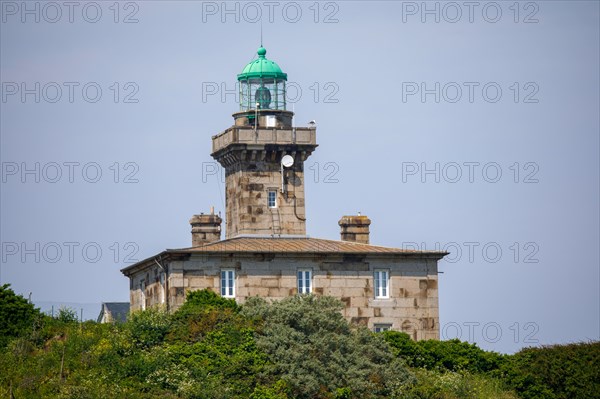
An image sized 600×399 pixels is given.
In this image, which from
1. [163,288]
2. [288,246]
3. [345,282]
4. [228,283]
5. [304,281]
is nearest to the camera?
[228,283]

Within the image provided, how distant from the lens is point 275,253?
69750 millimetres

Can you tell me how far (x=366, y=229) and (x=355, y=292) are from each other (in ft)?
17.4

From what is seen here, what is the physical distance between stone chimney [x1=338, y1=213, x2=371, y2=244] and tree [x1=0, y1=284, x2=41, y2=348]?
14596 millimetres

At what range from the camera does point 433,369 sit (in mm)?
65938

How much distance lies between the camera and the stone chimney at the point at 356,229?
74.9 m

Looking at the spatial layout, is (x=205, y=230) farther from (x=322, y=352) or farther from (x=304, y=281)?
(x=322, y=352)

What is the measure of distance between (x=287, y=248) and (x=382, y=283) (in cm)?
405

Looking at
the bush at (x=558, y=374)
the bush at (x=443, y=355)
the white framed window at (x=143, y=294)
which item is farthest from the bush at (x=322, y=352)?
the white framed window at (x=143, y=294)

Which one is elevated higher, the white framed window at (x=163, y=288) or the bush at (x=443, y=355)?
the white framed window at (x=163, y=288)

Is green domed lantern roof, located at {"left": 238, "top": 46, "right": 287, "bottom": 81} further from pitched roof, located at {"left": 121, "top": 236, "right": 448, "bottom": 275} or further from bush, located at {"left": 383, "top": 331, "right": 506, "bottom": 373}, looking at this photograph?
bush, located at {"left": 383, "top": 331, "right": 506, "bottom": 373}

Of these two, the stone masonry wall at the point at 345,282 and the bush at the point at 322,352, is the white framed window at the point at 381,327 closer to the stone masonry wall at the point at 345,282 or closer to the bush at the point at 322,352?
the stone masonry wall at the point at 345,282

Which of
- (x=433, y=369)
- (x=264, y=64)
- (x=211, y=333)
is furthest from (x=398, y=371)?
(x=264, y=64)

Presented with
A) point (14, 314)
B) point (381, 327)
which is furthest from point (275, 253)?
point (14, 314)

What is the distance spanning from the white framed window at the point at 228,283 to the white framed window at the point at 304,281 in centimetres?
265
